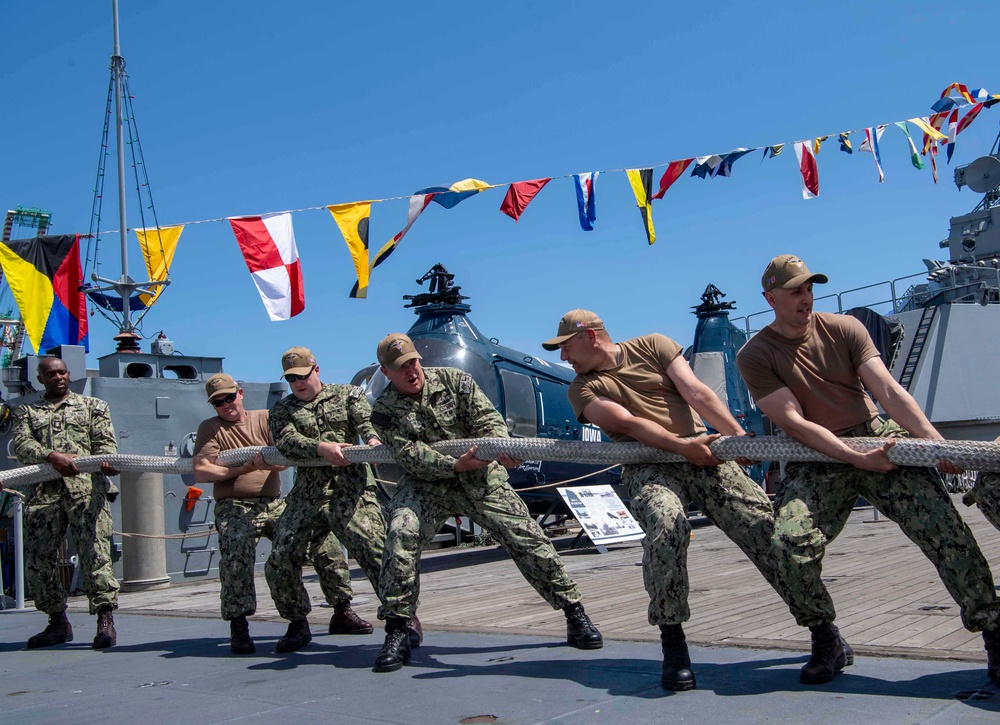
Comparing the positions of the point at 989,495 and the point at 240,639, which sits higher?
the point at 989,495

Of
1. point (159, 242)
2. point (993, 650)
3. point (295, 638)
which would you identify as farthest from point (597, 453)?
point (159, 242)

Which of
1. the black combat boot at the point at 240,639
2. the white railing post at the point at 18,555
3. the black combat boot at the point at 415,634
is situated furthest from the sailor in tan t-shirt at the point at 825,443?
the white railing post at the point at 18,555

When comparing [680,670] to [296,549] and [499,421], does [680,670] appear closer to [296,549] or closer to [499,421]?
[499,421]

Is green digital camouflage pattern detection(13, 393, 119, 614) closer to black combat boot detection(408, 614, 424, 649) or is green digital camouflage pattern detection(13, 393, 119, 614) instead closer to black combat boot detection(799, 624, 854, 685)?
black combat boot detection(408, 614, 424, 649)

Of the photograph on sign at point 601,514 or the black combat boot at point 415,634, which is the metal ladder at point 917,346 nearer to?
the photograph on sign at point 601,514

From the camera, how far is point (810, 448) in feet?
13.3

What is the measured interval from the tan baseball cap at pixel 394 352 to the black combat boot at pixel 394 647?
137cm

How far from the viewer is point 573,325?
15.0 feet

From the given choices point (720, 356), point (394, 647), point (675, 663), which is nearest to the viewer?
point (675, 663)

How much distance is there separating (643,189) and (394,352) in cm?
715

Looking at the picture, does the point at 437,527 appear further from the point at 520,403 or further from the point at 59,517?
the point at 520,403

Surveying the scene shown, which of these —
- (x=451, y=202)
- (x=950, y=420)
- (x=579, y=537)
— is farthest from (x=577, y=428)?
(x=950, y=420)

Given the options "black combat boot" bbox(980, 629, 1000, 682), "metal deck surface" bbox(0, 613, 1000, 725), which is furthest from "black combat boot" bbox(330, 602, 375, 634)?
"black combat boot" bbox(980, 629, 1000, 682)

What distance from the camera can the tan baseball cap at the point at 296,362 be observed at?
5926 mm
